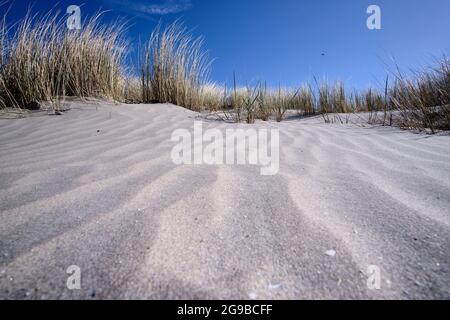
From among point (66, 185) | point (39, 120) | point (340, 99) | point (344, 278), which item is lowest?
point (344, 278)

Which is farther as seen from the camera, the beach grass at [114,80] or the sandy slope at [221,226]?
the beach grass at [114,80]

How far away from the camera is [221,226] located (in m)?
0.94

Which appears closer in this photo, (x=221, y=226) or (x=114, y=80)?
(x=221, y=226)

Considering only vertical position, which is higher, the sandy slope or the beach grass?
the beach grass

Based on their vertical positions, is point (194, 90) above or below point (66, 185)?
above

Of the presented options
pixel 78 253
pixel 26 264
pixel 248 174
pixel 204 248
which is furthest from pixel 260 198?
pixel 26 264

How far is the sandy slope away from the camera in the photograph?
2.18 ft

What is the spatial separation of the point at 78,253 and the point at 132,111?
10.1 ft

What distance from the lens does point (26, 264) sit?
28.6 inches

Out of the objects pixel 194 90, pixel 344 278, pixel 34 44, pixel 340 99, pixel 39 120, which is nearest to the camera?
pixel 344 278

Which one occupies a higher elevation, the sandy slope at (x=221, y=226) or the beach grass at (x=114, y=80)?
the beach grass at (x=114, y=80)

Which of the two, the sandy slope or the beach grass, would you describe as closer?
the sandy slope

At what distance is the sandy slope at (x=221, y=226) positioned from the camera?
0.66 metres

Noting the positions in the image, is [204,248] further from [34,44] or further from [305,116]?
[305,116]
